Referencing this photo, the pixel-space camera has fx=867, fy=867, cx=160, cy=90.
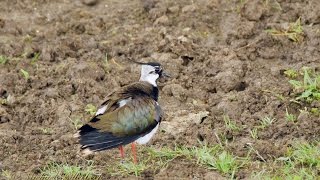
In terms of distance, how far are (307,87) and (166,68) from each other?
1.66 m

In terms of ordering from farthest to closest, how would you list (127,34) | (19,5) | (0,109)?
(19,5)
(127,34)
(0,109)

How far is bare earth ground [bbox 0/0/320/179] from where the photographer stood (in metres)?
8.11

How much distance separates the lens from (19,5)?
1107 cm

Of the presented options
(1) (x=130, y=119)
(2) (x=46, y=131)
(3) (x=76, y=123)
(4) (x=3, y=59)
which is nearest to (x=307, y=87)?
(1) (x=130, y=119)

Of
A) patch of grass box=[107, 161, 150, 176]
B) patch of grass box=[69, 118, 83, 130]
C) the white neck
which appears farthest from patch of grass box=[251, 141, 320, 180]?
patch of grass box=[69, 118, 83, 130]

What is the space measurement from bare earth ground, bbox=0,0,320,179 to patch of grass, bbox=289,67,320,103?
0.09m

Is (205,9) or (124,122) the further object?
(205,9)

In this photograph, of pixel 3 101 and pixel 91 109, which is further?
pixel 3 101

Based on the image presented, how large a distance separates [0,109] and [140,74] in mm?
1605

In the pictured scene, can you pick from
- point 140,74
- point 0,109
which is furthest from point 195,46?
point 0,109

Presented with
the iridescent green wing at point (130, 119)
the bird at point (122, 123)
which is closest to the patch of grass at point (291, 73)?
the bird at point (122, 123)

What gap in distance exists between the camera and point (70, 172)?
754 centimetres

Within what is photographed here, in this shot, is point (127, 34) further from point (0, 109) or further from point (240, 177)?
point (240, 177)

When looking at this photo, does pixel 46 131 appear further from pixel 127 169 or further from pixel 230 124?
pixel 230 124
